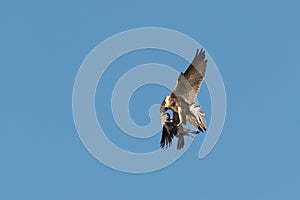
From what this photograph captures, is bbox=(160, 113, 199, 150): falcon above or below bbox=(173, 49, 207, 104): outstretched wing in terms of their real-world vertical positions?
below

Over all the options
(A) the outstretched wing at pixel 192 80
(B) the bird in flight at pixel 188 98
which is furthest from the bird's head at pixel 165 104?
(A) the outstretched wing at pixel 192 80

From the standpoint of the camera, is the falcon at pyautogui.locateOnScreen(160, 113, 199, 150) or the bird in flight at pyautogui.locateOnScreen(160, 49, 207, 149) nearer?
the bird in flight at pyautogui.locateOnScreen(160, 49, 207, 149)

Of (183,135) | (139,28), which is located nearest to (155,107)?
(183,135)

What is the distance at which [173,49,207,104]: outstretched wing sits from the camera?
32406mm

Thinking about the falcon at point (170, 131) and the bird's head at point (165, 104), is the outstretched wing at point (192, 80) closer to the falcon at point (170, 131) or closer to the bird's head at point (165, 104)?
the bird's head at point (165, 104)

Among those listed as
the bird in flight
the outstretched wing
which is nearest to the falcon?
the bird in flight

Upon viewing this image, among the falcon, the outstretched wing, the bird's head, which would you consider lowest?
the falcon

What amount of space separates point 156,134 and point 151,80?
1861mm

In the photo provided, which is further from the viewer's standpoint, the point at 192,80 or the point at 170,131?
the point at 170,131

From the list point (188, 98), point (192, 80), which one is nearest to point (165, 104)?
point (188, 98)

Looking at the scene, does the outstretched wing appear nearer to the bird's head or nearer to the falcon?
the bird's head

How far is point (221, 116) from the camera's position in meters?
34.3

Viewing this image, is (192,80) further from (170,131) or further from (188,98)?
A: (170,131)

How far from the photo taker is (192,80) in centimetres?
3250
